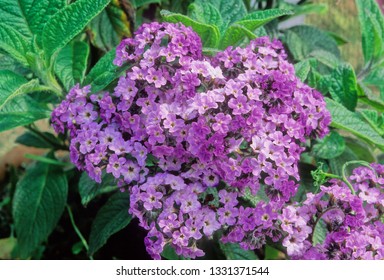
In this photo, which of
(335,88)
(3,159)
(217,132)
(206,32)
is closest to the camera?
(217,132)

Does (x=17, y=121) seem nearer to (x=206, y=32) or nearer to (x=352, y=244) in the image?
(x=206, y=32)

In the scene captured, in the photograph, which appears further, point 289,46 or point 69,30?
point 289,46

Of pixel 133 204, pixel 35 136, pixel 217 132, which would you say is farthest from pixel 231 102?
pixel 35 136

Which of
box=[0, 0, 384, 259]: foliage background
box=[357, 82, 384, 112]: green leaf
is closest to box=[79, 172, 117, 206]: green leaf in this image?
box=[0, 0, 384, 259]: foliage background

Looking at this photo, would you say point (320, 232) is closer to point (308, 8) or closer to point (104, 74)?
point (104, 74)

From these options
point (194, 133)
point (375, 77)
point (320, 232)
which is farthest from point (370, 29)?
point (194, 133)

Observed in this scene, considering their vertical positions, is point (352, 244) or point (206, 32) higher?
point (206, 32)
